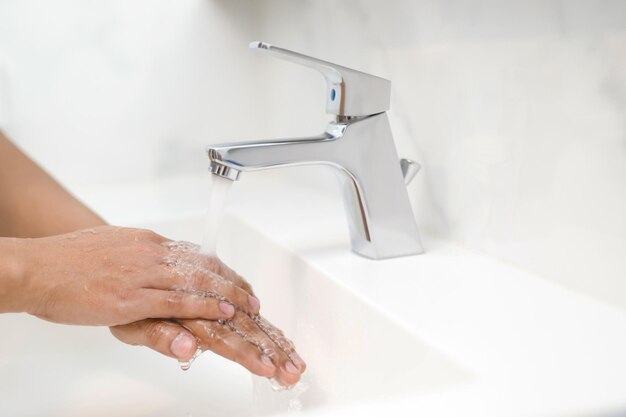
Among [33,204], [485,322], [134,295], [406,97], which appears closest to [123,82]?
[33,204]

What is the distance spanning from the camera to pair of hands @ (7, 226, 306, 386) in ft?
1.71

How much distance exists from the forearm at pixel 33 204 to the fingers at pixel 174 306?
0.80 ft

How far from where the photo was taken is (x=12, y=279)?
1.66 feet

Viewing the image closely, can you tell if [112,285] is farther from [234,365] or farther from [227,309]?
[234,365]

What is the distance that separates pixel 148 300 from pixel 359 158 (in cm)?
22

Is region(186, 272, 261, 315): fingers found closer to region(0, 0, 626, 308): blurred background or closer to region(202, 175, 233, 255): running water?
region(202, 175, 233, 255): running water

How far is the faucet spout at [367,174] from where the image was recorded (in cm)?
60

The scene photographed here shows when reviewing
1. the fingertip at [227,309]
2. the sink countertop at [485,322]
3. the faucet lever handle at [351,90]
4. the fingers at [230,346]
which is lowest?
the fingers at [230,346]

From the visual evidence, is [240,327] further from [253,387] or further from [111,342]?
[111,342]

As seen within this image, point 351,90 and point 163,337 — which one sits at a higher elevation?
point 351,90

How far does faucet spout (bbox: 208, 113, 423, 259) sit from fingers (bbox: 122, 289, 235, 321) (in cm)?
12

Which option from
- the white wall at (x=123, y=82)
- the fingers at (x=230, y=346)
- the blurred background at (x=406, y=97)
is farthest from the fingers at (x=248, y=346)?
the white wall at (x=123, y=82)

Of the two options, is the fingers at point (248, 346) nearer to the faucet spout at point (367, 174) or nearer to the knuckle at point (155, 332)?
the knuckle at point (155, 332)

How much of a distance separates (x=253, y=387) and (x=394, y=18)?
16.3 inches
